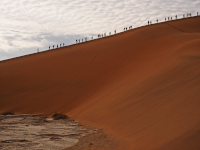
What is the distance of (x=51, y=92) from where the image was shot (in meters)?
18.3

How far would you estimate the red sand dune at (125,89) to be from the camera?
650 cm

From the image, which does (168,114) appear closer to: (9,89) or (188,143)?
(188,143)

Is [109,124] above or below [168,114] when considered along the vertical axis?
below

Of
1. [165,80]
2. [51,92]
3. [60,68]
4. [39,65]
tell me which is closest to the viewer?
[165,80]

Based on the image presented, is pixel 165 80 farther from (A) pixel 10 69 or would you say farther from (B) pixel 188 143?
(A) pixel 10 69

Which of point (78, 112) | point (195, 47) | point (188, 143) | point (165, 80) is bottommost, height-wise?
point (78, 112)

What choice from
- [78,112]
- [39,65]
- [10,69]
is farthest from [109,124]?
[10,69]

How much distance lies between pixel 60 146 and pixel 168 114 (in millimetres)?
3431

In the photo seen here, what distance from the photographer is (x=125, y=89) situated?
1248 centimetres

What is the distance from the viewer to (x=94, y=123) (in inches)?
413

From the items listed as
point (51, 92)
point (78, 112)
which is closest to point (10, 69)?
point (51, 92)

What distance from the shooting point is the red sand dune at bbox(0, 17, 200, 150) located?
6.50m

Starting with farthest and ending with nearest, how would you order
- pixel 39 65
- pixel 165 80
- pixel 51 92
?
1. pixel 39 65
2. pixel 51 92
3. pixel 165 80

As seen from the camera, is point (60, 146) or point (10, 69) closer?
point (60, 146)
